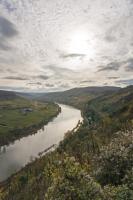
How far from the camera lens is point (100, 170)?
38.3 m

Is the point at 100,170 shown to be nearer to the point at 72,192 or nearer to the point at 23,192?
the point at 72,192

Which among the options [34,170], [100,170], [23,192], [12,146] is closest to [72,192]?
[100,170]

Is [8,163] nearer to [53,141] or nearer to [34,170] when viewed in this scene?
[34,170]

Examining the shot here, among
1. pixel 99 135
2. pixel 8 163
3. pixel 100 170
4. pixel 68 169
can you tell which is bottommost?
pixel 8 163

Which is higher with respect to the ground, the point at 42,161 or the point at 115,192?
the point at 115,192

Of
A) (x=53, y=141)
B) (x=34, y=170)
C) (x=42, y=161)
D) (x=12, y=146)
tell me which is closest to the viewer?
(x=34, y=170)

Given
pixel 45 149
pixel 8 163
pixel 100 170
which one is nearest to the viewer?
pixel 100 170

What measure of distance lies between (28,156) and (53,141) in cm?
4054

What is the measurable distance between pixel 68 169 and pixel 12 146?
15292 centimetres

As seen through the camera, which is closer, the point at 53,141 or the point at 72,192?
the point at 72,192

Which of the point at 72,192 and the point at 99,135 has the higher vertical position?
the point at 72,192

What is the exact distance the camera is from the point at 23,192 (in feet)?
303

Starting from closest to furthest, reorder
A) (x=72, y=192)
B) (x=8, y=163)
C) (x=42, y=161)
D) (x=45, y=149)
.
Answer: (x=72, y=192) < (x=42, y=161) < (x=8, y=163) < (x=45, y=149)

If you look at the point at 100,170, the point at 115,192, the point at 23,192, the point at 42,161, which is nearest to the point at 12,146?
the point at 42,161
